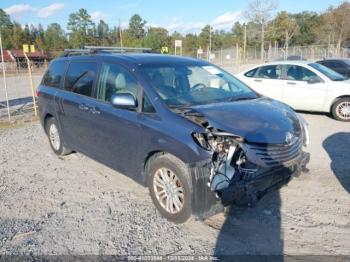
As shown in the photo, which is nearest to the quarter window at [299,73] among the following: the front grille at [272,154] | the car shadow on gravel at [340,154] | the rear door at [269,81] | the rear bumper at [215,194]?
the rear door at [269,81]

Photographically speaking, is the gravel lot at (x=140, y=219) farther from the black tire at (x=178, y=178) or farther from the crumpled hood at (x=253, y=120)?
the crumpled hood at (x=253, y=120)

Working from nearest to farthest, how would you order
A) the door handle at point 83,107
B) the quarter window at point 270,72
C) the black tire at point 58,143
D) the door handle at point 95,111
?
the door handle at point 95,111 → the door handle at point 83,107 → the black tire at point 58,143 → the quarter window at point 270,72

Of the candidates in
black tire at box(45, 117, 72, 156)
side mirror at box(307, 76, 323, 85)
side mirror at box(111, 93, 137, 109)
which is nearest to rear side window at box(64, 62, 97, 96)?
black tire at box(45, 117, 72, 156)

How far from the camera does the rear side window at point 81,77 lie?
4883 millimetres

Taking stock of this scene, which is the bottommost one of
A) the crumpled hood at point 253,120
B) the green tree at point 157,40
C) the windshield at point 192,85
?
the crumpled hood at point 253,120

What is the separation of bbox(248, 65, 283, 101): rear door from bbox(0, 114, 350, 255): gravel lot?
408 centimetres

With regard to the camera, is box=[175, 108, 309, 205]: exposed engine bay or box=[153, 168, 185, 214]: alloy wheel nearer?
box=[175, 108, 309, 205]: exposed engine bay

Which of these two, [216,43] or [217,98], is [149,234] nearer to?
[217,98]

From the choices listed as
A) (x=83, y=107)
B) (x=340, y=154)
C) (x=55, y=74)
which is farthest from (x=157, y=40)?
(x=83, y=107)

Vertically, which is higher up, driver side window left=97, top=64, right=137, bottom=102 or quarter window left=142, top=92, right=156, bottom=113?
driver side window left=97, top=64, right=137, bottom=102

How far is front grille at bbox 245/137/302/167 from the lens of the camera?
11.3 feet

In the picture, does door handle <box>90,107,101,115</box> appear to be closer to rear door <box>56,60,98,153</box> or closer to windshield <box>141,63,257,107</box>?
rear door <box>56,60,98,153</box>

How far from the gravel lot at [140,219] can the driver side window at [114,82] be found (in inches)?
54.1

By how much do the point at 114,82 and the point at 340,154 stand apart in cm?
428
